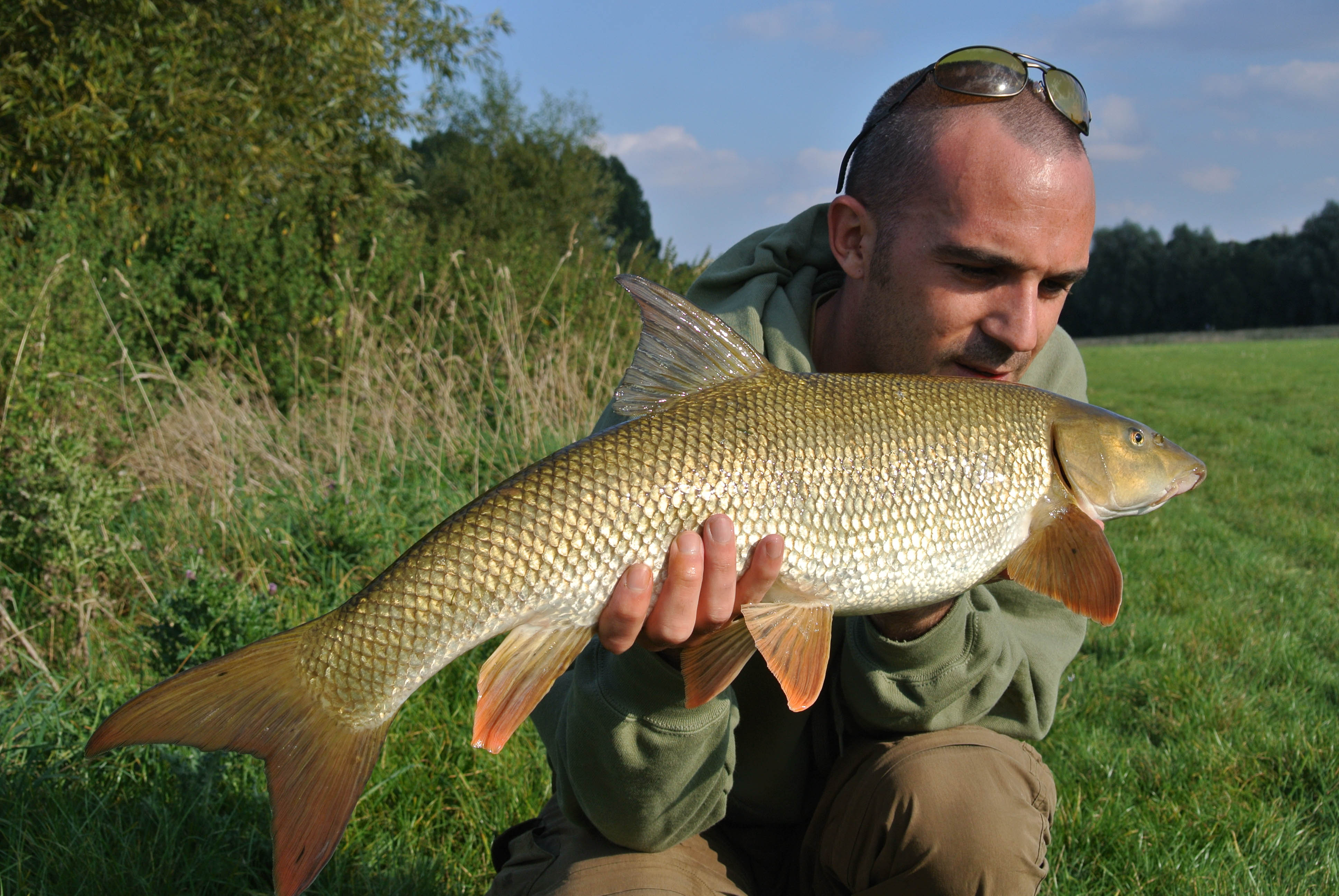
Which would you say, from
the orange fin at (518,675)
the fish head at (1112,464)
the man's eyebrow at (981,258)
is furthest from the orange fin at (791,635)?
the man's eyebrow at (981,258)

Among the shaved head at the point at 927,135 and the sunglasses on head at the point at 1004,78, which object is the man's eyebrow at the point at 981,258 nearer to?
the shaved head at the point at 927,135

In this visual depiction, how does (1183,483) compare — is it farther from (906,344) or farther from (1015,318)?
(906,344)

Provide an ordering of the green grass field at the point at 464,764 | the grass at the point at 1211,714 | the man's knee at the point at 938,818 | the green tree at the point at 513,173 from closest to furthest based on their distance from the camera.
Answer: the man's knee at the point at 938,818 → the green grass field at the point at 464,764 → the grass at the point at 1211,714 → the green tree at the point at 513,173

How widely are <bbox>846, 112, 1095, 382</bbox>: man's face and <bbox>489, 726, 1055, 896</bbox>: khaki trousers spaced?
0.85 metres

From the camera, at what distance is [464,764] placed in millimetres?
2844

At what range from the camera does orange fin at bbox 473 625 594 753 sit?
5.02 feet

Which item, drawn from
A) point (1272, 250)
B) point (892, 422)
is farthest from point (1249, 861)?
point (1272, 250)

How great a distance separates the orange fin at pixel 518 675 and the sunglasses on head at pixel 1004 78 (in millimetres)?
1689

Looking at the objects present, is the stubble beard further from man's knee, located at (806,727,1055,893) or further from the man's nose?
man's knee, located at (806,727,1055,893)

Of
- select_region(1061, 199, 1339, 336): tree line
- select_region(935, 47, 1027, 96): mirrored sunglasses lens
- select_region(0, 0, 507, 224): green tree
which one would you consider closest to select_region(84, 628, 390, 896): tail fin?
select_region(935, 47, 1027, 96): mirrored sunglasses lens

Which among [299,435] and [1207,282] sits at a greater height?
[1207,282]

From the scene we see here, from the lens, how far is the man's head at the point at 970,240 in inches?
87.1

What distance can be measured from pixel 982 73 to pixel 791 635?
1.56 meters

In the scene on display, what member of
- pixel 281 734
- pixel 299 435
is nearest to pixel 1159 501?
pixel 281 734
